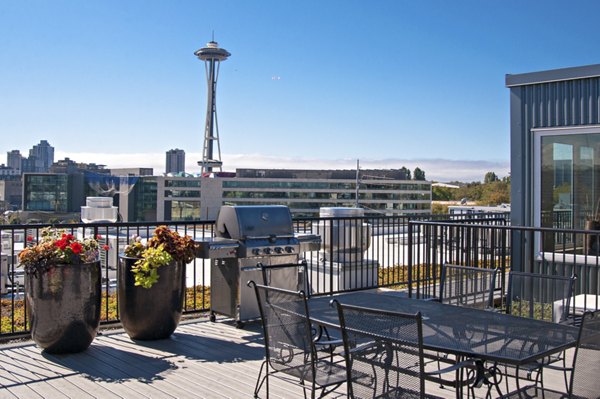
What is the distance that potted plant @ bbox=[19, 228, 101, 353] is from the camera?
16.1ft

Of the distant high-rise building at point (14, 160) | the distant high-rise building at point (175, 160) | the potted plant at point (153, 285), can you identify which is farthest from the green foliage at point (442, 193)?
the distant high-rise building at point (14, 160)

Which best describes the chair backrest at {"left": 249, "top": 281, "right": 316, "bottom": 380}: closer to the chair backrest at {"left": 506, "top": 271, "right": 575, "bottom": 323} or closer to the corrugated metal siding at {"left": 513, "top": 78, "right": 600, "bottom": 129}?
the chair backrest at {"left": 506, "top": 271, "right": 575, "bottom": 323}

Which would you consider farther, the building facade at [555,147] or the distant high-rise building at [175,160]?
the distant high-rise building at [175,160]

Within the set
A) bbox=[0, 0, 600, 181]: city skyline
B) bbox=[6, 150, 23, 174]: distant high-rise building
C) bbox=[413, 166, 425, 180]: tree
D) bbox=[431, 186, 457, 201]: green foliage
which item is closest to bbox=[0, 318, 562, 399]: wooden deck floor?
bbox=[0, 0, 600, 181]: city skyline

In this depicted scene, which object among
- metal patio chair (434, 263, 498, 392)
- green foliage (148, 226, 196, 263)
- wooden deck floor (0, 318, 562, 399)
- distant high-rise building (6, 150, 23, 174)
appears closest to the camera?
wooden deck floor (0, 318, 562, 399)

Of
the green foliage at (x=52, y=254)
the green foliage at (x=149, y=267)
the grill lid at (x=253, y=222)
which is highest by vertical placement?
the grill lid at (x=253, y=222)

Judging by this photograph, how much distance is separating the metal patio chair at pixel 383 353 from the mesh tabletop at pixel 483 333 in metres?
0.16

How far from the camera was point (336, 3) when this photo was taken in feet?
61.0

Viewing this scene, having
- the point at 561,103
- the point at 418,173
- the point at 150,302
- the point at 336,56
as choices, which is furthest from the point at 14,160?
the point at 150,302

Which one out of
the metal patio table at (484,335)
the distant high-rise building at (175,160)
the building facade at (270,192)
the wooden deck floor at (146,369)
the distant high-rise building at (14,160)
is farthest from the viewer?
the distant high-rise building at (14,160)

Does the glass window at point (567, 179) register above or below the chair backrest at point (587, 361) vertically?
above

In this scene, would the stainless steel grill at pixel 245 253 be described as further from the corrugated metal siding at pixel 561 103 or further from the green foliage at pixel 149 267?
the corrugated metal siding at pixel 561 103

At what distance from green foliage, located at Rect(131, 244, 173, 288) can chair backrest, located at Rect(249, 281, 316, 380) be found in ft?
6.61

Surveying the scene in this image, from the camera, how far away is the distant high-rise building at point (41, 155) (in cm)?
17525
